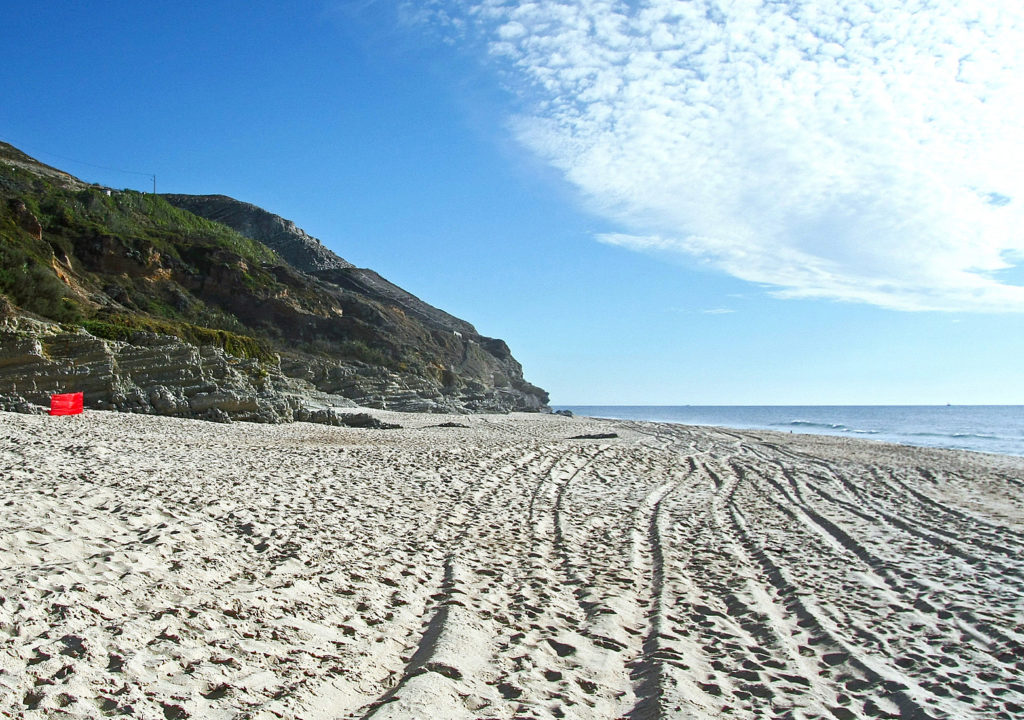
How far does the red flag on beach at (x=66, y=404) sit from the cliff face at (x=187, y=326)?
1064 mm

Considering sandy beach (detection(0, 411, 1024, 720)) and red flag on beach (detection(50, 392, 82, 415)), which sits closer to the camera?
sandy beach (detection(0, 411, 1024, 720))

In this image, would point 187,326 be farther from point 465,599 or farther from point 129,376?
point 465,599

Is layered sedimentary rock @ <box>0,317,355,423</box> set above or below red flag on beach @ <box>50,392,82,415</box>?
above

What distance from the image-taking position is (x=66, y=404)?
1608cm

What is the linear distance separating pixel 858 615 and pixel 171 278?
131ft

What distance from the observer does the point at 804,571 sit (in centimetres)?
682

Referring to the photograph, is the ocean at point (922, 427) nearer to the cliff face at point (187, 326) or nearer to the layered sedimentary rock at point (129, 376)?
the cliff face at point (187, 326)

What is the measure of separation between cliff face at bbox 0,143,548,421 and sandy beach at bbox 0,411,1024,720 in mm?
8633

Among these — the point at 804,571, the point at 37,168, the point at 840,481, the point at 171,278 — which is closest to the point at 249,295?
the point at 171,278

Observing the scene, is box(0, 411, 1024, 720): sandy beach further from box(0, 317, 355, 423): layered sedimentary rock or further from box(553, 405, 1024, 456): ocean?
box(553, 405, 1024, 456): ocean

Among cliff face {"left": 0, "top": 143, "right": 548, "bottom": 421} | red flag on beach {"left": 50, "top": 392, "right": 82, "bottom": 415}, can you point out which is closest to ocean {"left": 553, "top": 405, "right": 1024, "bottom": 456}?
cliff face {"left": 0, "top": 143, "right": 548, "bottom": 421}

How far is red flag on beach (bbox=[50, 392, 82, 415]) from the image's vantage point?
1580 centimetres

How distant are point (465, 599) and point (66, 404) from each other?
15.3 m

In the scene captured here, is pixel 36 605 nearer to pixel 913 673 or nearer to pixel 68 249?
pixel 913 673
